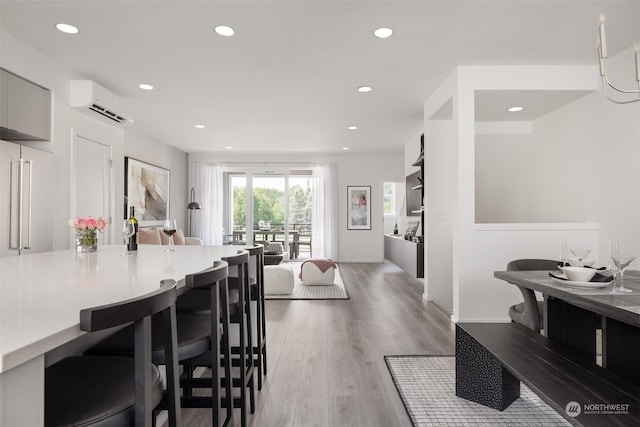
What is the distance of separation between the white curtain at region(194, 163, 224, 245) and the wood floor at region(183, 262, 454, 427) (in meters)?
4.44

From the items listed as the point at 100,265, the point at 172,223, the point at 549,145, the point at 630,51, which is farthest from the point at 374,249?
the point at 100,265

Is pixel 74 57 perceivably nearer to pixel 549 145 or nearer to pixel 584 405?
pixel 584 405

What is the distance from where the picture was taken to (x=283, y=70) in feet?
12.2

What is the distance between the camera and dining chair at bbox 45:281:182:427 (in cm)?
76

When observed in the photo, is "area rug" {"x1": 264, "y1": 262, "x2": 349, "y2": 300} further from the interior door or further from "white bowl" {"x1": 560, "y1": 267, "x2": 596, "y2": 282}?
"white bowl" {"x1": 560, "y1": 267, "x2": 596, "y2": 282}

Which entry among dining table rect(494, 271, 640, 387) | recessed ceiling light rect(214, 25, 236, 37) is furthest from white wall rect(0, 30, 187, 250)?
dining table rect(494, 271, 640, 387)

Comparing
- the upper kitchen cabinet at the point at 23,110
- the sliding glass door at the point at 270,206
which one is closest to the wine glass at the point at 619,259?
the upper kitchen cabinet at the point at 23,110

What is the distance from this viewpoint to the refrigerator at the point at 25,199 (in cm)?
285

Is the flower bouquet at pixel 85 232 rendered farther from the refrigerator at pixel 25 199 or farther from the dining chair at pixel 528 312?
the dining chair at pixel 528 312

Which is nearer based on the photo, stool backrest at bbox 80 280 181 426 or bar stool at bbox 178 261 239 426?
stool backrest at bbox 80 280 181 426

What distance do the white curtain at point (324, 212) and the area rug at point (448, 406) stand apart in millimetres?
6037

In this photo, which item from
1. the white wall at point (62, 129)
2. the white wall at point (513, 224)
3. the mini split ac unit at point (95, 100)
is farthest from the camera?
the mini split ac unit at point (95, 100)

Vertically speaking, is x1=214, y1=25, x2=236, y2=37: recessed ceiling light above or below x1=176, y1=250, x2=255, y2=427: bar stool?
above

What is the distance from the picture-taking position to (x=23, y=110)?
3090 mm
